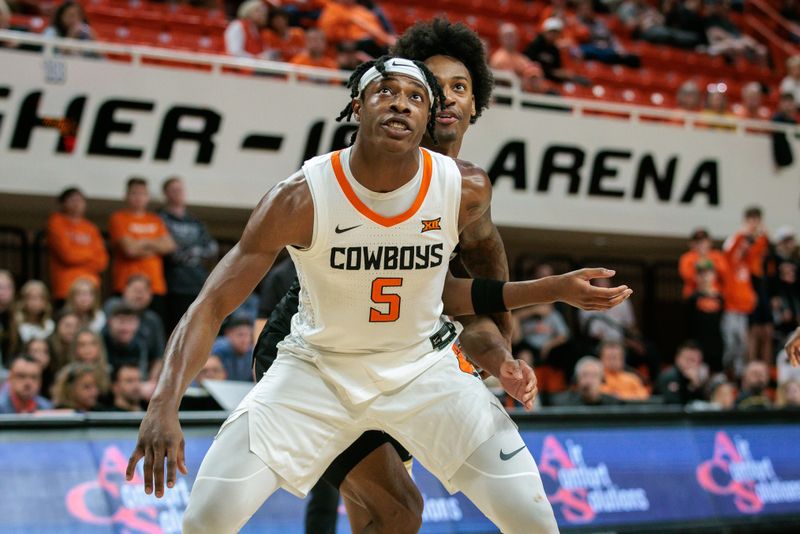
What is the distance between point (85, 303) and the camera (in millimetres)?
9602

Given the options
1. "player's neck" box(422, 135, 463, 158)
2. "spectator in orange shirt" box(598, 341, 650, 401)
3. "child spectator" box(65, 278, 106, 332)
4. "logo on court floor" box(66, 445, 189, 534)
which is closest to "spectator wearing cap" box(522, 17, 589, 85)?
"spectator in orange shirt" box(598, 341, 650, 401)

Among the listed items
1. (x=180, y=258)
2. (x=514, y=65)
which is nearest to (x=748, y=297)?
(x=514, y=65)

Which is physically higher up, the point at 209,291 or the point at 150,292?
the point at 209,291

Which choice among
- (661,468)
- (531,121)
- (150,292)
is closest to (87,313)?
(150,292)

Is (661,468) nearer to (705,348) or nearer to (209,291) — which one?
(705,348)

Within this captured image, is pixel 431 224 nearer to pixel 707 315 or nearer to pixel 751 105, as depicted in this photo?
pixel 707 315

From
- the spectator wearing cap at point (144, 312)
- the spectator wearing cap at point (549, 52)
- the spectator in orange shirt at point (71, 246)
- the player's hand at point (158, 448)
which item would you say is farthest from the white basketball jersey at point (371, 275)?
the spectator wearing cap at point (549, 52)

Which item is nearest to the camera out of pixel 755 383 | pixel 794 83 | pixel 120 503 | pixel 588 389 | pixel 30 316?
pixel 120 503

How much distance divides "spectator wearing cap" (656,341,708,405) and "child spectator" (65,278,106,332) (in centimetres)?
518

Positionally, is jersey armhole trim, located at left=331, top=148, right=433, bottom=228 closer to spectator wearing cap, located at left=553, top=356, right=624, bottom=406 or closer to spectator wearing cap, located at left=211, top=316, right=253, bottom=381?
spectator wearing cap, located at left=211, top=316, right=253, bottom=381

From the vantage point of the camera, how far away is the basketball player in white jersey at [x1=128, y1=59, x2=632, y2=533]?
158 inches

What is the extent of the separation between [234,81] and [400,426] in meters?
8.78

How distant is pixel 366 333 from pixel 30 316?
588 centimetres

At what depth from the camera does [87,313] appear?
960 cm
